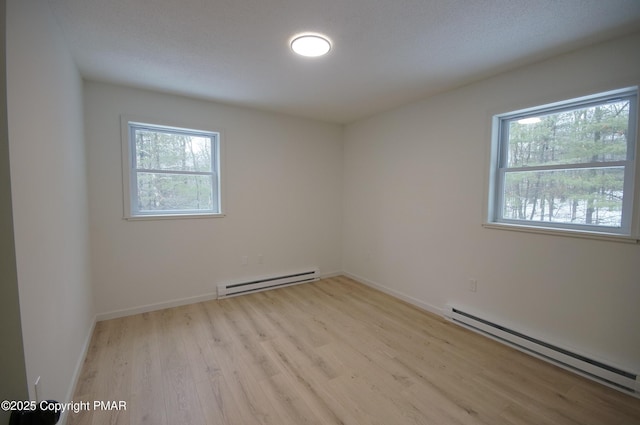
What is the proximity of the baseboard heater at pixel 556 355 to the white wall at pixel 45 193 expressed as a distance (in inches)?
125

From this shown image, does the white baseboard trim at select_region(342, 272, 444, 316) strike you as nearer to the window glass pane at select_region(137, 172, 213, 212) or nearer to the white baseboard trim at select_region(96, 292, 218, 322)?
the white baseboard trim at select_region(96, 292, 218, 322)

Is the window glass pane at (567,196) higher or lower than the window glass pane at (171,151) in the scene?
lower

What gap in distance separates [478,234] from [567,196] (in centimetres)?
75

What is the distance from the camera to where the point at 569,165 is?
87.8 inches

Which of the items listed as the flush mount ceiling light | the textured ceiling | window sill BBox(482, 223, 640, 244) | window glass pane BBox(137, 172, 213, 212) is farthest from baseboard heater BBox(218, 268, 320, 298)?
the flush mount ceiling light

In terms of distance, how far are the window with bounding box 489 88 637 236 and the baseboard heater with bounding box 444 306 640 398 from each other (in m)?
0.97

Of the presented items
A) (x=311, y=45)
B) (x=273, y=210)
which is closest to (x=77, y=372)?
(x=273, y=210)

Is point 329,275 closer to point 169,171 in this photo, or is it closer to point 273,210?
point 273,210

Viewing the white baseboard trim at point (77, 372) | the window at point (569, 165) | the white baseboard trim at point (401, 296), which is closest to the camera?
the white baseboard trim at point (77, 372)

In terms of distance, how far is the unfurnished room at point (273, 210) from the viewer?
1.62 metres

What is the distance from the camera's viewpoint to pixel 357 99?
3223 mm

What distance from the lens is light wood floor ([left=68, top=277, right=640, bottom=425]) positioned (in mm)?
1678

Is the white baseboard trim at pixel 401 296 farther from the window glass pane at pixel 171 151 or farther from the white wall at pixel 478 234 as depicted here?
the window glass pane at pixel 171 151

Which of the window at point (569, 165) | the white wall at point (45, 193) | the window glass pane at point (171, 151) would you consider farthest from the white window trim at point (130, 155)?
the window at point (569, 165)
